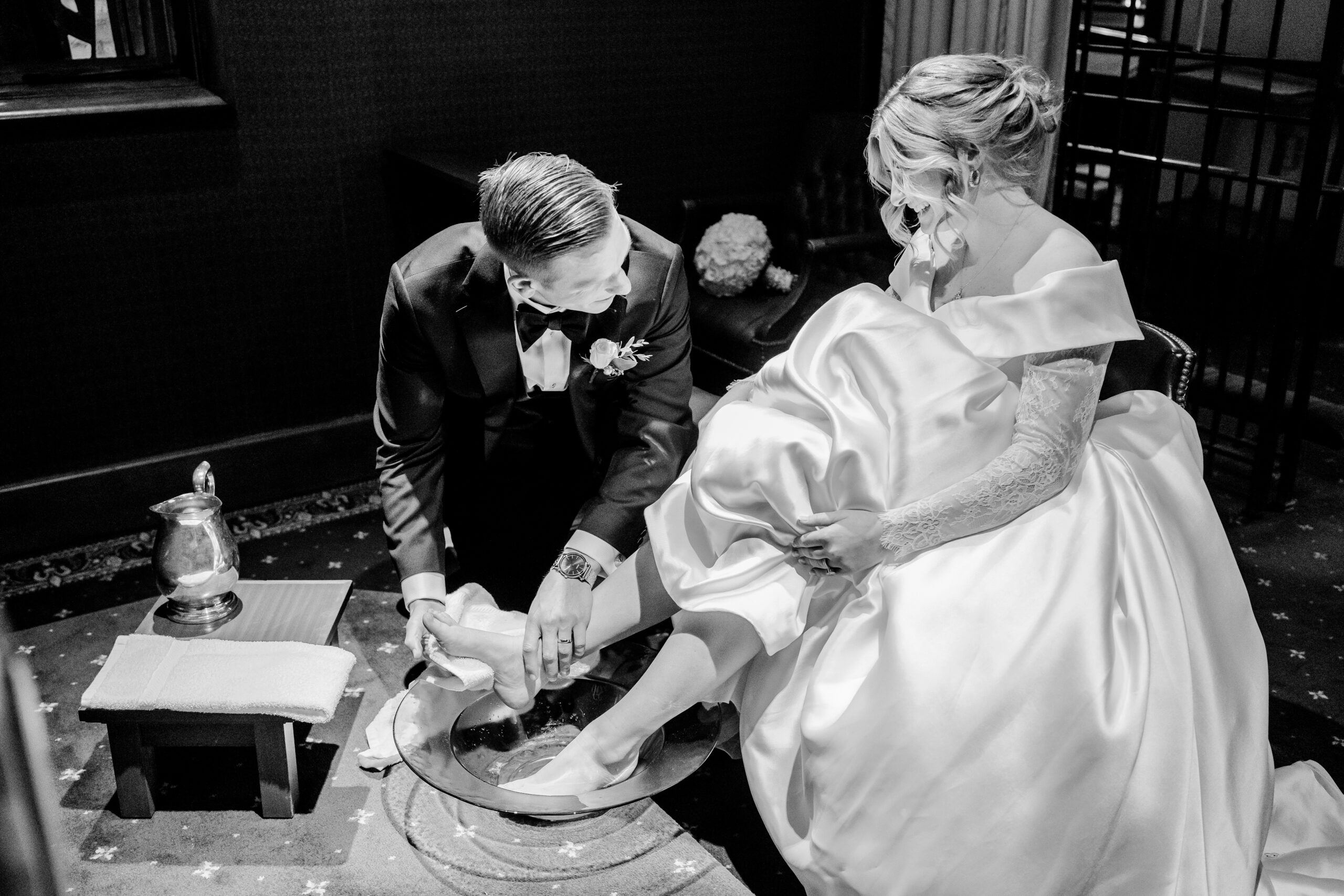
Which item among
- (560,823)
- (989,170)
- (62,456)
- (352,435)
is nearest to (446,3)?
(352,435)

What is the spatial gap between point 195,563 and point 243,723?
363 millimetres

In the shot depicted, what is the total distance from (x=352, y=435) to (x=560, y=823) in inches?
74.8

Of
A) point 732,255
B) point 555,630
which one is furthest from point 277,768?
point 732,255

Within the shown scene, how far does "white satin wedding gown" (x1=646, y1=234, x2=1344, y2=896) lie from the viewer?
5.59 ft

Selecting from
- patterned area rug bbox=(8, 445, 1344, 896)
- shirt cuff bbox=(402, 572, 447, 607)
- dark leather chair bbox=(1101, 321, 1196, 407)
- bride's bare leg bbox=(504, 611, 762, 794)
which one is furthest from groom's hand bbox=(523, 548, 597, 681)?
dark leather chair bbox=(1101, 321, 1196, 407)

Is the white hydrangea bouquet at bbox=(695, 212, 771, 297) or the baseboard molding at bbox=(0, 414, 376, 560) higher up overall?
the white hydrangea bouquet at bbox=(695, 212, 771, 297)

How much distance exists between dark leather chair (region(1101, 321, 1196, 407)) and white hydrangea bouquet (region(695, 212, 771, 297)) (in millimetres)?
1848

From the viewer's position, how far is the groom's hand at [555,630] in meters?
2.04

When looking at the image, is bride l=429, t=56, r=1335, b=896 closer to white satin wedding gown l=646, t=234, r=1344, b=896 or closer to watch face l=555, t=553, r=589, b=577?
white satin wedding gown l=646, t=234, r=1344, b=896

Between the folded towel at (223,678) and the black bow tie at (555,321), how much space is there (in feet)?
2.19

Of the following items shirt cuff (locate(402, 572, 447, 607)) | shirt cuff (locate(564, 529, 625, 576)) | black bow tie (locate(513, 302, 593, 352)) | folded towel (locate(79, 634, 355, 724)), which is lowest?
folded towel (locate(79, 634, 355, 724))

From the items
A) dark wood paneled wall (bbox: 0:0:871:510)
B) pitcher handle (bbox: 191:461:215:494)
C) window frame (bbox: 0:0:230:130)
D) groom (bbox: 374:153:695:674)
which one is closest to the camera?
groom (bbox: 374:153:695:674)

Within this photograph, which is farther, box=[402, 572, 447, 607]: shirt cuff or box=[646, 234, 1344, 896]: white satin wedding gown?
box=[402, 572, 447, 607]: shirt cuff

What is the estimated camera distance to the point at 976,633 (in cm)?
→ 174
